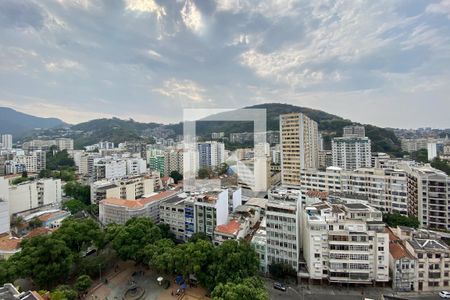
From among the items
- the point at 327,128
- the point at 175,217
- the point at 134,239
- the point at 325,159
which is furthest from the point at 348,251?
the point at 327,128

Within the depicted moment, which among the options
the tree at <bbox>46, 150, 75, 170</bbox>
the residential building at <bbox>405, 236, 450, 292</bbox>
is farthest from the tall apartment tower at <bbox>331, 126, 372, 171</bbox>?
the tree at <bbox>46, 150, 75, 170</bbox>

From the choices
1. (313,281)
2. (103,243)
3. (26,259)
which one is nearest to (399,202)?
(313,281)

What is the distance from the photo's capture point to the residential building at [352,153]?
30969 millimetres

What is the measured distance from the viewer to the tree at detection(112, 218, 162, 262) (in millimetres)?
12062

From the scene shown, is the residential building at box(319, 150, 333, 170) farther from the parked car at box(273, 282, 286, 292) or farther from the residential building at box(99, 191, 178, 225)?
the parked car at box(273, 282, 286, 292)

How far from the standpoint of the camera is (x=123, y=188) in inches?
865

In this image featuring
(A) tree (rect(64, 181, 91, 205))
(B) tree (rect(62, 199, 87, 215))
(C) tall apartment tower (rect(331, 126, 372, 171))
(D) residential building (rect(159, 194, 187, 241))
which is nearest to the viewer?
(D) residential building (rect(159, 194, 187, 241))

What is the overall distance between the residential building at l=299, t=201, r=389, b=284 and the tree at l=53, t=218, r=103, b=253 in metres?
10.9

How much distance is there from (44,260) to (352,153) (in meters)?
32.9

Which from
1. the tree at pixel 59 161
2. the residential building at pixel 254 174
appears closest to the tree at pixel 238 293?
the residential building at pixel 254 174

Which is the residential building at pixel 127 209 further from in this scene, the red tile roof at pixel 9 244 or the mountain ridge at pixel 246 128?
the mountain ridge at pixel 246 128

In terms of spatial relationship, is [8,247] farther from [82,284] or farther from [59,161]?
[59,161]

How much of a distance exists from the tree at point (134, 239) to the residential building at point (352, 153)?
2708cm

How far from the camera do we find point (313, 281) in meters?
11.5
